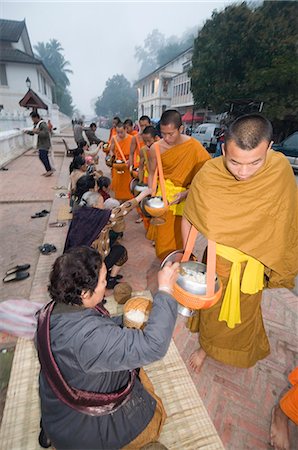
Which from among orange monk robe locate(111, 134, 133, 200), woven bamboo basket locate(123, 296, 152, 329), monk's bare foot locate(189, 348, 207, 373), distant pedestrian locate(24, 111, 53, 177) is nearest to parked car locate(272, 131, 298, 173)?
orange monk robe locate(111, 134, 133, 200)

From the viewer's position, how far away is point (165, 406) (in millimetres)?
2018

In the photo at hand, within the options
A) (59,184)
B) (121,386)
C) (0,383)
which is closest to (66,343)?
(121,386)

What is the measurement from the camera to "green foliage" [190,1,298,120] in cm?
1357

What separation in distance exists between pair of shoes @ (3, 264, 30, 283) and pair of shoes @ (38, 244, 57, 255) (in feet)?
1.38

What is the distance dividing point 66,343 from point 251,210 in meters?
1.35

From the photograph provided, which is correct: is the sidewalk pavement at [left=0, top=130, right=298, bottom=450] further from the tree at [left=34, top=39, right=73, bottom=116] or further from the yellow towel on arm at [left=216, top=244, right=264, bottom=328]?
the tree at [left=34, top=39, right=73, bottom=116]

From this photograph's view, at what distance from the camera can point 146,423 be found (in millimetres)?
1395

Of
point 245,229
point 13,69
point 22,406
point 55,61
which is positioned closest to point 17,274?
point 22,406

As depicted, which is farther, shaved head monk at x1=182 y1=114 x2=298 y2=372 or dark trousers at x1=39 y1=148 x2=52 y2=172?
dark trousers at x1=39 y1=148 x2=52 y2=172

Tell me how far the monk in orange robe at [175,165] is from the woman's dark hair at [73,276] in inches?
79.1

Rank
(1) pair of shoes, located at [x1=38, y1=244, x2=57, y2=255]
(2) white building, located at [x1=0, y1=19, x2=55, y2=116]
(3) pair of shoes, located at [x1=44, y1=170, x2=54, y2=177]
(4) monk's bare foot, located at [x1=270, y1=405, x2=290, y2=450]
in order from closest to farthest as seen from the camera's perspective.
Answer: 1. (4) monk's bare foot, located at [x1=270, y1=405, x2=290, y2=450]
2. (1) pair of shoes, located at [x1=38, y1=244, x2=57, y2=255]
3. (3) pair of shoes, located at [x1=44, y1=170, x2=54, y2=177]
4. (2) white building, located at [x1=0, y1=19, x2=55, y2=116]

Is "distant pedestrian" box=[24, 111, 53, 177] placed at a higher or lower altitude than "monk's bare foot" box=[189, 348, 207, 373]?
higher

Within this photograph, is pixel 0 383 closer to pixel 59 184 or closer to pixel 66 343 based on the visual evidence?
pixel 66 343

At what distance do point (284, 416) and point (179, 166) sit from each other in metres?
2.63
